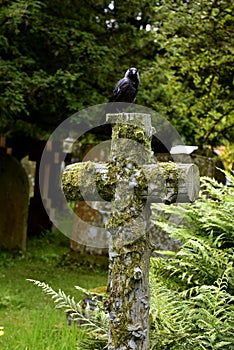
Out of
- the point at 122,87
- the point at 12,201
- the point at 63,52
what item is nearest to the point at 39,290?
the point at 12,201

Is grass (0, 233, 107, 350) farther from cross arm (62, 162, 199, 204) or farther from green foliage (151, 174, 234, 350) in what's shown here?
cross arm (62, 162, 199, 204)

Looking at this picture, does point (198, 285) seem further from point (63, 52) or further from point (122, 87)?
point (63, 52)

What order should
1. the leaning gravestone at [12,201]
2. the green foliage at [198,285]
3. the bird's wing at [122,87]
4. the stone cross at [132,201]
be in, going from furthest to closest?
the leaning gravestone at [12,201] → the bird's wing at [122,87] → the green foliage at [198,285] → the stone cross at [132,201]

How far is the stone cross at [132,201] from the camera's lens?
2721 mm

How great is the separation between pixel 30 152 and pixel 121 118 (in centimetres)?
1035

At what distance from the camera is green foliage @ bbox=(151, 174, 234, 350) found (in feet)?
10.2

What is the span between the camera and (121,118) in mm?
2852

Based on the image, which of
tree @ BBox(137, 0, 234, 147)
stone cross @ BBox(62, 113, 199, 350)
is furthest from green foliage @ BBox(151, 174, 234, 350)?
tree @ BBox(137, 0, 234, 147)

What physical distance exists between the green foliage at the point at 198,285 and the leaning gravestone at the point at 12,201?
6359 mm

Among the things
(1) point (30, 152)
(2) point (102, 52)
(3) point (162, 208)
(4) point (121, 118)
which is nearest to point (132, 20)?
(2) point (102, 52)

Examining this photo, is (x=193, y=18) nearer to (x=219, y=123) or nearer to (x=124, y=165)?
(x=219, y=123)

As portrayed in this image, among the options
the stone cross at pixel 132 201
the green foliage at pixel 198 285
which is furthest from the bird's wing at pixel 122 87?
the green foliage at pixel 198 285

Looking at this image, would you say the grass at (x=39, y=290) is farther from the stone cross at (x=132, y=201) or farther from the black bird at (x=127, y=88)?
the black bird at (x=127, y=88)

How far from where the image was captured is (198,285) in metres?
3.74
